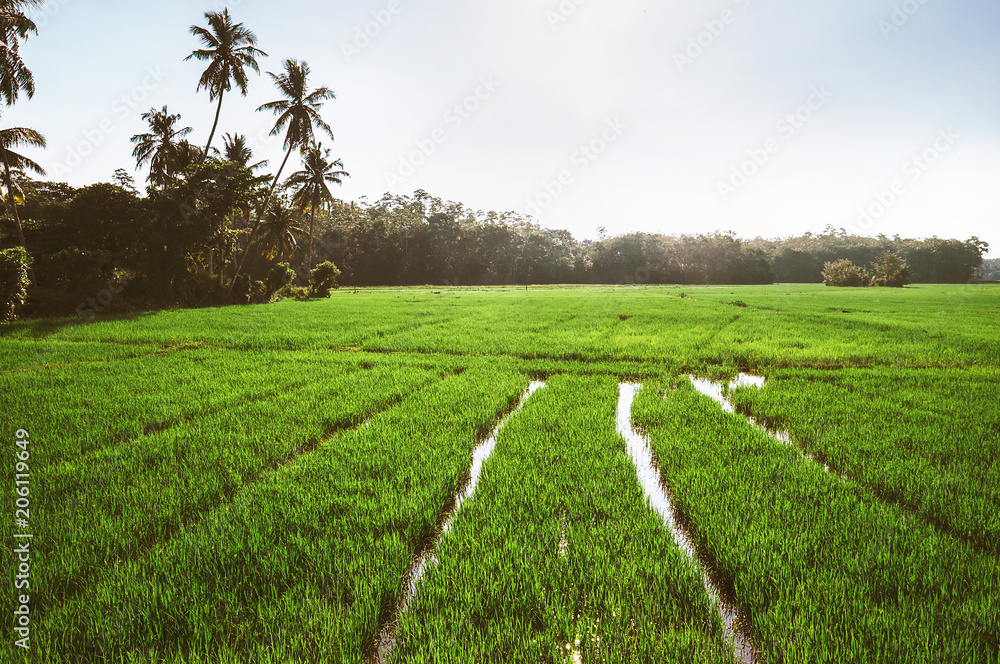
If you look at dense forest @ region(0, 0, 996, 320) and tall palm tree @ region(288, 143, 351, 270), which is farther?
tall palm tree @ region(288, 143, 351, 270)

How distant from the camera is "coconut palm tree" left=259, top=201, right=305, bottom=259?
2492cm

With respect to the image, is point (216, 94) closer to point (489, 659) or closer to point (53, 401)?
point (53, 401)

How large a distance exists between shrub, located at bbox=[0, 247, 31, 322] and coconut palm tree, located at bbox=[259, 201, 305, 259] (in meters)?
14.2

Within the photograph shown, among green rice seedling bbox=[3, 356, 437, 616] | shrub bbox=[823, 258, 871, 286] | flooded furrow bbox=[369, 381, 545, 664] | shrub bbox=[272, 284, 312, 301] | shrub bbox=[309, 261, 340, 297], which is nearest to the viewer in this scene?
flooded furrow bbox=[369, 381, 545, 664]

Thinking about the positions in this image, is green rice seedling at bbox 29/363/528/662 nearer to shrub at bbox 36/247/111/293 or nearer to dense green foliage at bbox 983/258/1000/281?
shrub at bbox 36/247/111/293

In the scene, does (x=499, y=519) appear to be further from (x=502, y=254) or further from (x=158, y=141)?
(x=502, y=254)

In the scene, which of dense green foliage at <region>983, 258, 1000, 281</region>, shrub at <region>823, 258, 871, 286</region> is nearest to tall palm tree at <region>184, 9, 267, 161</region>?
shrub at <region>823, 258, 871, 286</region>

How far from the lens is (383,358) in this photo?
793 cm

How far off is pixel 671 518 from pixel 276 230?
27.3 m

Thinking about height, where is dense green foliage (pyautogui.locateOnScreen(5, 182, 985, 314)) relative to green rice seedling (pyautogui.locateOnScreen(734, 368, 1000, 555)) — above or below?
above

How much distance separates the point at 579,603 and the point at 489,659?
0.54 metres

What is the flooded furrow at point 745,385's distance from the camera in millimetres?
3691

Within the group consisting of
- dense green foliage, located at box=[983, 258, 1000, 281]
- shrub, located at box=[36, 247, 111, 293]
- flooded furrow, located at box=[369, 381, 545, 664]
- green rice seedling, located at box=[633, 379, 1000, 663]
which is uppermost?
dense green foliage, located at box=[983, 258, 1000, 281]

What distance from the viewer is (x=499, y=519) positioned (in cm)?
265
